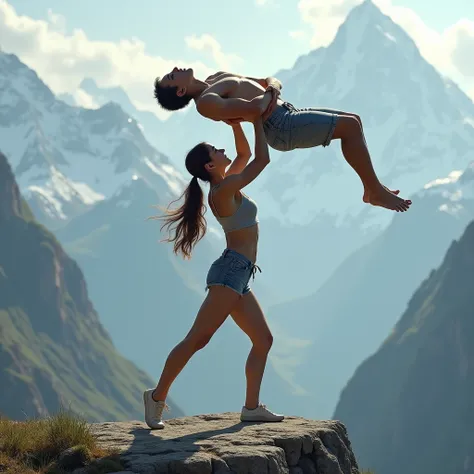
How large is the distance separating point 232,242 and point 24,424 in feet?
11.9

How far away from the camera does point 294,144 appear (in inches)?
531

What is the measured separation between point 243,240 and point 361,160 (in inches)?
77.7

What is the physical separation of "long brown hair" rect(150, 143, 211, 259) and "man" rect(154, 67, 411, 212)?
581 mm

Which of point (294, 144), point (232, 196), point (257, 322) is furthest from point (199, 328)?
point (294, 144)

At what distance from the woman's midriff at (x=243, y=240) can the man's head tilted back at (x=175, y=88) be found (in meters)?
1.95

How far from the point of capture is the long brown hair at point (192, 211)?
43.9 ft

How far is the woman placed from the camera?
13266 mm

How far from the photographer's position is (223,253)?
13.4 m

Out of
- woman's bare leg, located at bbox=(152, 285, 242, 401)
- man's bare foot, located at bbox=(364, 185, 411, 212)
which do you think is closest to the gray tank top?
woman's bare leg, located at bbox=(152, 285, 242, 401)

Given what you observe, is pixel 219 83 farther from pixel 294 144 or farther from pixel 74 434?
pixel 74 434

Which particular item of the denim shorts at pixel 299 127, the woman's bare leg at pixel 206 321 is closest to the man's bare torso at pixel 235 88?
the denim shorts at pixel 299 127

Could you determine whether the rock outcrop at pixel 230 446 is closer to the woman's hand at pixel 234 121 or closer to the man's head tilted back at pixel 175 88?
the woman's hand at pixel 234 121

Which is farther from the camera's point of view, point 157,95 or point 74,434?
point 157,95

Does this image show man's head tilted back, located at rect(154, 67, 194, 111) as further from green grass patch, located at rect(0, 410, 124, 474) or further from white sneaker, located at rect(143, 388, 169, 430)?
green grass patch, located at rect(0, 410, 124, 474)
